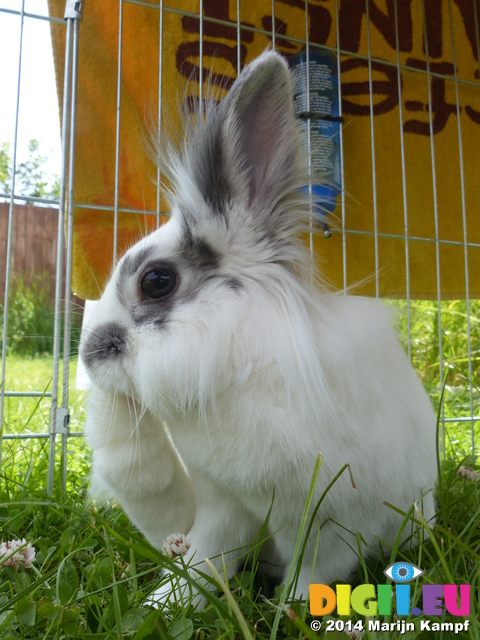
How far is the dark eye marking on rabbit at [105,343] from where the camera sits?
75 cm

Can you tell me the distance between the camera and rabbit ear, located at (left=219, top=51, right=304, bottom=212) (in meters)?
0.77

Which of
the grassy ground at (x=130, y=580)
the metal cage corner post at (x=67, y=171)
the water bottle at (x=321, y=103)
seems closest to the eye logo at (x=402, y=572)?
the grassy ground at (x=130, y=580)

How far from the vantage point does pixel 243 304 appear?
73cm

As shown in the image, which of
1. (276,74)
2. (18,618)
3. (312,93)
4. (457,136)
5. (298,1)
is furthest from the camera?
(457,136)

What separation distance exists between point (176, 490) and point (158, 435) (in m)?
0.10

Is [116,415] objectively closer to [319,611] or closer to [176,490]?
[176,490]

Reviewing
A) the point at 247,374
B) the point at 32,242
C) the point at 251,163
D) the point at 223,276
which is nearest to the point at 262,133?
the point at 251,163

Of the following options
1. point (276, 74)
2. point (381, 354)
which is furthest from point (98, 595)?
point (276, 74)

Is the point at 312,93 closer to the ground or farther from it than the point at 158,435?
farther from it

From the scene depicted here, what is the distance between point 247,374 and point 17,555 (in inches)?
16.4

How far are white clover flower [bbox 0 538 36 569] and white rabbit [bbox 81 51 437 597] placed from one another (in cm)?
14

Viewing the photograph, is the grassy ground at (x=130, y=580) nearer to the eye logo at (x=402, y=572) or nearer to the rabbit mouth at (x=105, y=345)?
the eye logo at (x=402, y=572)

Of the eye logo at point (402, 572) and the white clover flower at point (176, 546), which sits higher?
the white clover flower at point (176, 546)

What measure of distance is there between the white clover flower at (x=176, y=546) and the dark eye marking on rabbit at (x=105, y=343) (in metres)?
0.26
